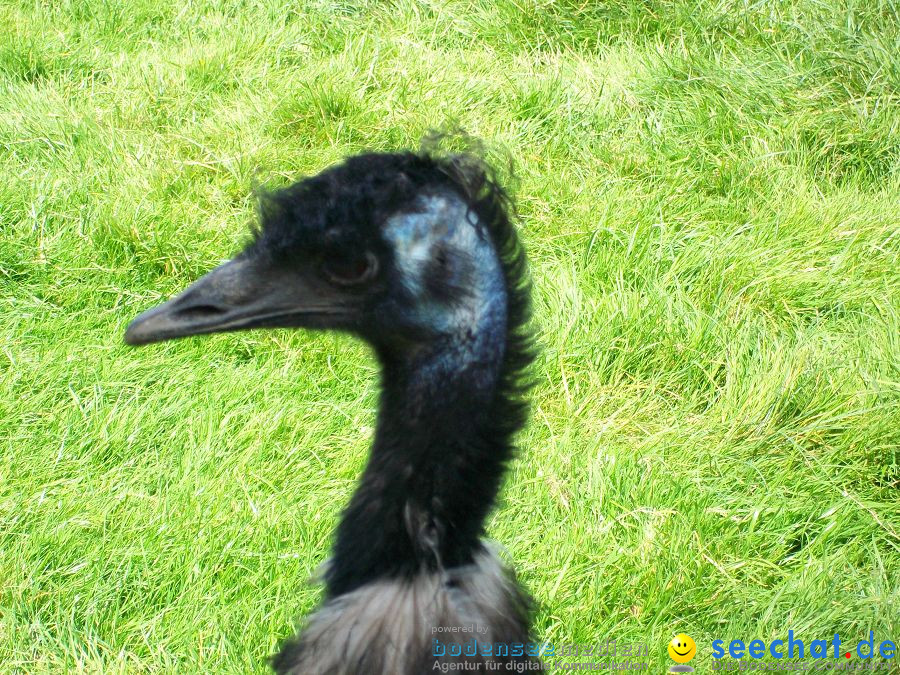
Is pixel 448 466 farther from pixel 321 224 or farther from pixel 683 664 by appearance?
pixel 683 664

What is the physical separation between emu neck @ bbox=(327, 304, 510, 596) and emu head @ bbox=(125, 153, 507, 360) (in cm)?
2

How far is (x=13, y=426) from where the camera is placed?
3.45 m

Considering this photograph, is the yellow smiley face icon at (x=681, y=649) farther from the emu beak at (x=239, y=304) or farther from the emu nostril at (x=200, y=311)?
the emu nostril at (x=200, y=311)

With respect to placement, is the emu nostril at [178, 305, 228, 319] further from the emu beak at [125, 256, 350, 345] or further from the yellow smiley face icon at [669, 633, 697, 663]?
the yellow smiley face icon at [669, 633, 697, 663]

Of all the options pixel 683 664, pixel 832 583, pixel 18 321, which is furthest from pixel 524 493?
pixel 18 321

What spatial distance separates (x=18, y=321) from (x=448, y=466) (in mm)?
2501

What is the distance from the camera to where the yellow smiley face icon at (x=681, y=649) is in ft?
9.33

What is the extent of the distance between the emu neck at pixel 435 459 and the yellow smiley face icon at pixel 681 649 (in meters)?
1.11

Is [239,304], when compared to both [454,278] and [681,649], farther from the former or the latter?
[681,649]

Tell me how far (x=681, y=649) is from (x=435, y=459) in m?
1.31

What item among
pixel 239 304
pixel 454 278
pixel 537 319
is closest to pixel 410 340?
pixel 454 278

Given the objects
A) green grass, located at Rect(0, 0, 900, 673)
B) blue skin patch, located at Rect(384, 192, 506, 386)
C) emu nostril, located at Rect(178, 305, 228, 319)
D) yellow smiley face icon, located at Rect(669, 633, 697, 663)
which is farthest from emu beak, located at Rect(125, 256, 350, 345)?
yellow smiley face icon, located at Rect(669, 633, 697, 663)

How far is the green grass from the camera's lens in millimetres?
2994

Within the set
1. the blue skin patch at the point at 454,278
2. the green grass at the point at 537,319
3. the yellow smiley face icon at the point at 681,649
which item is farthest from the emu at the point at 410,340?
the yellow smiley face icon at the point at 681,649
